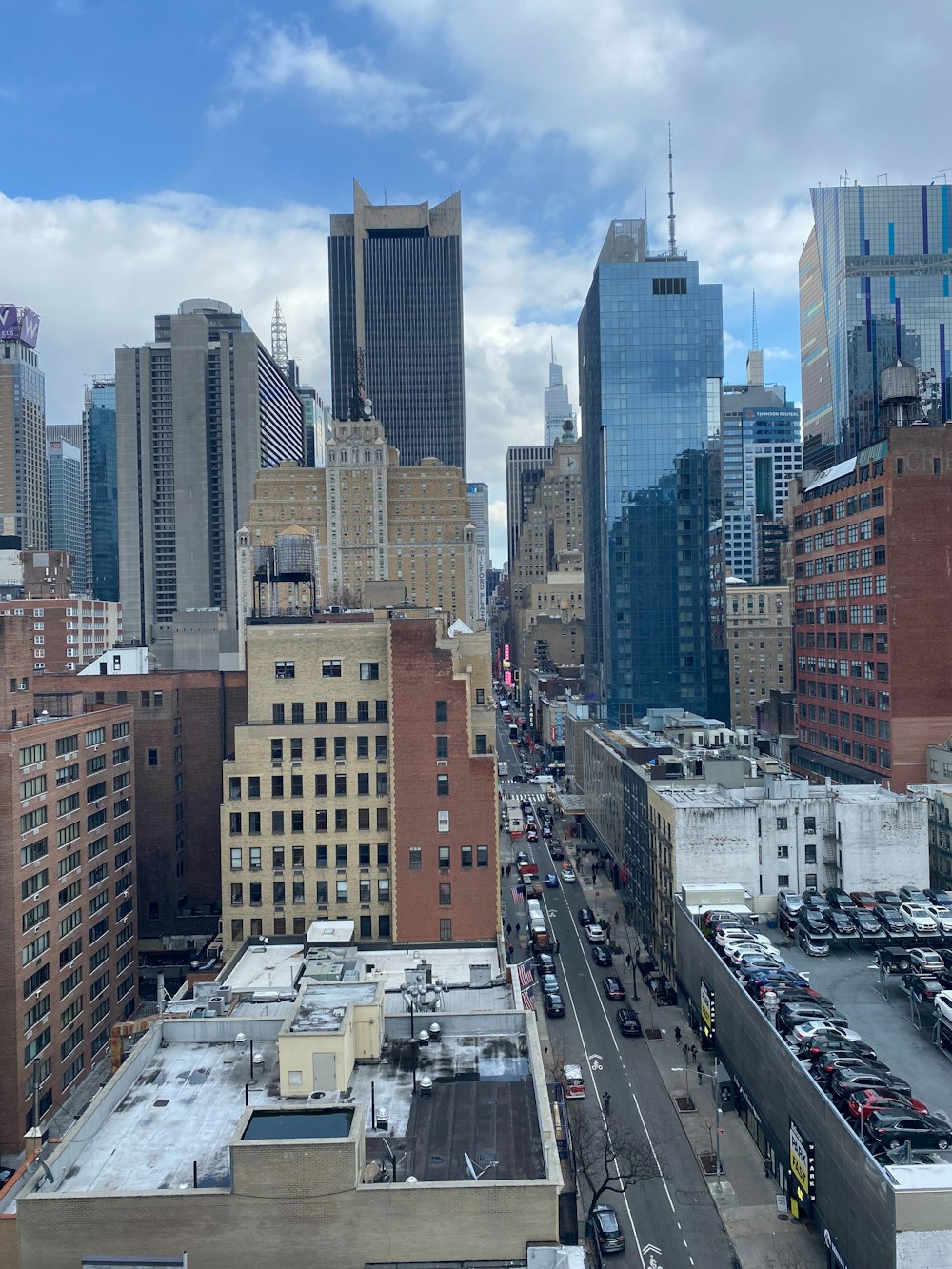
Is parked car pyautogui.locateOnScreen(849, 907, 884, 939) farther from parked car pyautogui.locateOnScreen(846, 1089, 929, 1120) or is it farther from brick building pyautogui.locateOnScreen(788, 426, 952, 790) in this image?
brick building pyautogui.locateOnScreen(788, 426, 952, 790)

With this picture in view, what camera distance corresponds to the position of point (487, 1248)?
28844 millimetres

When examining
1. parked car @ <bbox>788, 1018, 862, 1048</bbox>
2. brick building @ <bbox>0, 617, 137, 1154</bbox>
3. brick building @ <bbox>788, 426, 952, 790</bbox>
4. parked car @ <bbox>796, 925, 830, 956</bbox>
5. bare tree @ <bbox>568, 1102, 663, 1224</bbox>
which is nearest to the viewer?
parked car @ <bbox>788, 1018, 862, 1048</bbox>

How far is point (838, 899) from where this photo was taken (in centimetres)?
7138

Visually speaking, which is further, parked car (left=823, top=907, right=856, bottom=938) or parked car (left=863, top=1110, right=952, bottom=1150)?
parked car (left=823, top=907, right=856, bottom=938)

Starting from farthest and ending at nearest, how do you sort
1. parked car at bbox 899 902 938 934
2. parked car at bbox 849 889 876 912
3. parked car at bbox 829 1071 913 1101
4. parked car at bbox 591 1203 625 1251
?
1. parked car at bbox 849 889 876 912
2. parked car at bbox 899 902 938 934
3. parked car at bbox 591 1203 625 1251
4. parked car at bbox 829 1071 913 1101

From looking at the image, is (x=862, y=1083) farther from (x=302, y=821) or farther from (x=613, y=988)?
(x=613, y=988)

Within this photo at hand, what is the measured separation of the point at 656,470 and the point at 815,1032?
138128 mm

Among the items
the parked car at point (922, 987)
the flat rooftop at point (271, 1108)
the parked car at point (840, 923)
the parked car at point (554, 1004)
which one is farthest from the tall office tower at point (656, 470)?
the flat rooftop at point (271, 1108)

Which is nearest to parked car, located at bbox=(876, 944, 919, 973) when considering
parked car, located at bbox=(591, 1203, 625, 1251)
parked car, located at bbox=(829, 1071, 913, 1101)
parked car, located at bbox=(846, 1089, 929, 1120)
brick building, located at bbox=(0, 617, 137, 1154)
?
parked car, located at bbox=(829, 1071, 913, 1101)

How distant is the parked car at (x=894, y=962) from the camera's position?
59344 mm

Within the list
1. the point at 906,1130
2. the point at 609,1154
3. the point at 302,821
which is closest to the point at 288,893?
the point at 302,821

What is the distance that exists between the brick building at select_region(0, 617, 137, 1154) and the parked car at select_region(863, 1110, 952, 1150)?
46781 millimetres

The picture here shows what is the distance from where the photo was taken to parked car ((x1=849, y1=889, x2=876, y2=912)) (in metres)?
70.5

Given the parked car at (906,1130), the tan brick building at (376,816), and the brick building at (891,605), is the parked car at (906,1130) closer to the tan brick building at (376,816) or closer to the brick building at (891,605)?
the tan brick building at (376,816)
